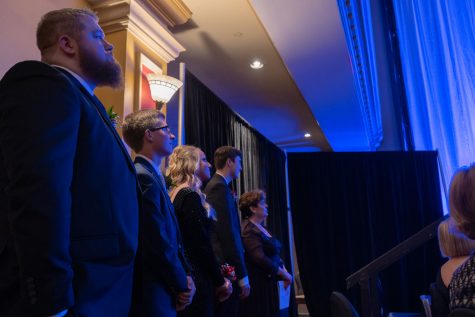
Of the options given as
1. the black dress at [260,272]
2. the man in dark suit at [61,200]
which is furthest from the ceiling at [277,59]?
the man in dark suit at [61,200]

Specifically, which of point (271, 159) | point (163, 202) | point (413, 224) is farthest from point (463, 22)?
point (163, 202)

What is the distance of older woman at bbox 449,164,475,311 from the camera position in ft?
3.64

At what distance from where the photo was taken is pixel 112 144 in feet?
3.21

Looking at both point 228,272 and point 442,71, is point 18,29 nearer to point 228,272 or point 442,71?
point 228,272

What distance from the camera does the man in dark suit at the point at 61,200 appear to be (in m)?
0.74

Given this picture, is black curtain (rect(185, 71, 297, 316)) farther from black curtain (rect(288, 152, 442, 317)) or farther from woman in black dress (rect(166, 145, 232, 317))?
woman in black dress (rect(166, 145, 232, 317))

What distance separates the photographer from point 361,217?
5164mm

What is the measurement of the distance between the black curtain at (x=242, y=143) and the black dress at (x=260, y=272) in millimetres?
877

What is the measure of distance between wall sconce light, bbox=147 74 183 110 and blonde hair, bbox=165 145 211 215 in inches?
32.0

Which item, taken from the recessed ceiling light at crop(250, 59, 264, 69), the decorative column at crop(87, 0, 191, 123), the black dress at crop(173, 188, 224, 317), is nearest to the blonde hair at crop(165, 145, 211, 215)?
the black dress at crop(173, 188, 224, 317)

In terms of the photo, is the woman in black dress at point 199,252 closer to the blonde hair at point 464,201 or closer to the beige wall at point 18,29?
the blonde hair at point 464,201

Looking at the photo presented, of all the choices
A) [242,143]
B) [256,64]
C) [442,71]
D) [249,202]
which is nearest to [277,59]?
[256,64]

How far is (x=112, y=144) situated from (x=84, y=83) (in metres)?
0.21

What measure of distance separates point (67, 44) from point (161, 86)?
170 centimetres
